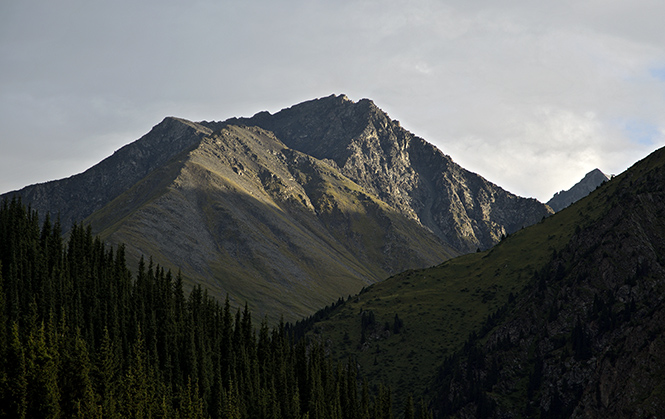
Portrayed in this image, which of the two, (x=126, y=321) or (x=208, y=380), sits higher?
(x=126, y=321)

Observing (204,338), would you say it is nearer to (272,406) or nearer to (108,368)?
(272,406)

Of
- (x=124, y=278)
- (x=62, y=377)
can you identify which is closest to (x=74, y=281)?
(x=124, y=278)

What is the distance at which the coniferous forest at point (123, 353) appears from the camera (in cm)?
11031

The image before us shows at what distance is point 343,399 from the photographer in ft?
559

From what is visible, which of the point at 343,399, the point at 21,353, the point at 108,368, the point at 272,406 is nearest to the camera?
the point at 21,353

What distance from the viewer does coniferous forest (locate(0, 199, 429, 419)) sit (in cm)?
11031

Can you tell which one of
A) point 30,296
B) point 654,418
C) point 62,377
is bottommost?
point 654,418

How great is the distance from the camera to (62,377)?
114188mm

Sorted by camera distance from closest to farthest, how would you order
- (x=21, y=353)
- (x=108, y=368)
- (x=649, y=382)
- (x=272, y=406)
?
(x=21, y=353) → (x=108, y=368) → (x=272, y=406) → (x=649, y=382)

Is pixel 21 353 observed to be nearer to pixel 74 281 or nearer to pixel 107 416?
pixel 107 416

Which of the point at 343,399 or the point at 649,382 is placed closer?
the point at 343,399

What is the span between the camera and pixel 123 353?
504ft

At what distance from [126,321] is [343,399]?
187 ft

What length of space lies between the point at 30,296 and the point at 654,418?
512ft
